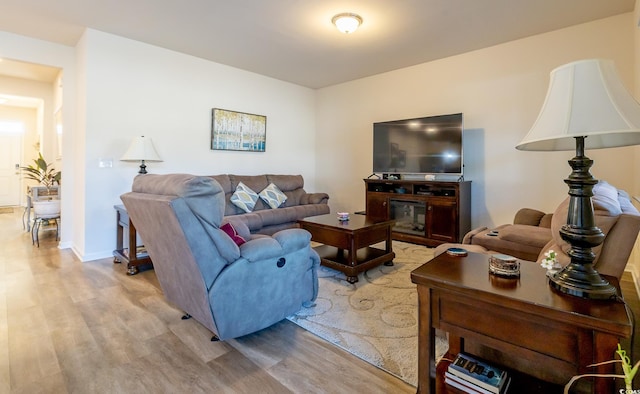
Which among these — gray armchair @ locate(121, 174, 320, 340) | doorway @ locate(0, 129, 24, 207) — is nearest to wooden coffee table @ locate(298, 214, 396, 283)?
gray armchair @ locate(121, 174, 320, 340)

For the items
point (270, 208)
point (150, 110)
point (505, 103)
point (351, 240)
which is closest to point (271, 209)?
point (270, 208)

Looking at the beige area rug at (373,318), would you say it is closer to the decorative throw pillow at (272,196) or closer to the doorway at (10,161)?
the decorative throw pillow at (272,196)

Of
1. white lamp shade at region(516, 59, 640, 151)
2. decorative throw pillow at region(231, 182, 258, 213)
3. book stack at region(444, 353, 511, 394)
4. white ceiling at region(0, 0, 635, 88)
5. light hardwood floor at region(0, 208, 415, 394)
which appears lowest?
light hardwood floor at region(0, 208, 415, 394)

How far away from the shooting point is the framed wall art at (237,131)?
4820mm

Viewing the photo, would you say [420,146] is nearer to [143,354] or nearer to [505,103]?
[505,103]

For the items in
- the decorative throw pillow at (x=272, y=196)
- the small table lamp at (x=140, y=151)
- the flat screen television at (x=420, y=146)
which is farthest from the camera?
the decorative throw pillow at (x=272, y=196)

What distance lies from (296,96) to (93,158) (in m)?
3.57

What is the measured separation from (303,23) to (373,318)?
311 cm

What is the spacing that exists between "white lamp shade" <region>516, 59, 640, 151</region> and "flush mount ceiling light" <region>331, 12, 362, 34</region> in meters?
2.64

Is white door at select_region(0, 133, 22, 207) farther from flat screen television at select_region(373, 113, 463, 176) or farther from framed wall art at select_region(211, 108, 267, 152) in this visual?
flat screen television at select_region(373, 113, 463, 176)

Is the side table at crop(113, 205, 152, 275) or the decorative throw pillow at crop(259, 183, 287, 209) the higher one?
the decorative throw pillow at crop(259, 183, 287, 209)

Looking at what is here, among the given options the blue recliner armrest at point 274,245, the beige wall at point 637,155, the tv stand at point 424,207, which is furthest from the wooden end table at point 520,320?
the tv stand at point 424,207

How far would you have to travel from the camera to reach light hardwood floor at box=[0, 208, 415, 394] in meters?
1.58

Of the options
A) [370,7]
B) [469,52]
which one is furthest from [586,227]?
[469,52]
